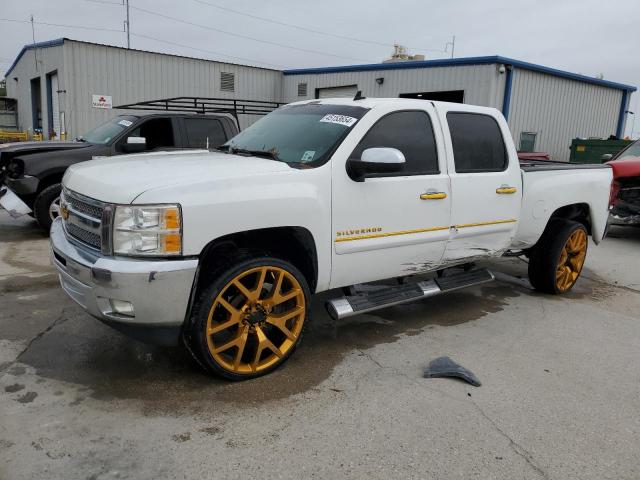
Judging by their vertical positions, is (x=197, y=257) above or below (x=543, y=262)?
above

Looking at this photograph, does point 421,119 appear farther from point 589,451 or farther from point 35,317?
point 35,317

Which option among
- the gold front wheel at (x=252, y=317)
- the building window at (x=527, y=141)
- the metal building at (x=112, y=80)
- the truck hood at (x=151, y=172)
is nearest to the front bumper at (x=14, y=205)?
the truck hood at (x=151, y=172)

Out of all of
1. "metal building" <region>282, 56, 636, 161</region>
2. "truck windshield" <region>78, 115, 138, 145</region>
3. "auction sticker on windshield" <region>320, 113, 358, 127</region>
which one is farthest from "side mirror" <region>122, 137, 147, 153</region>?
"metal building" <region>282, 56, 636, 161</region>

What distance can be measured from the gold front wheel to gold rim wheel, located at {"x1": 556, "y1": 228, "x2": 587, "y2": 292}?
340 cm

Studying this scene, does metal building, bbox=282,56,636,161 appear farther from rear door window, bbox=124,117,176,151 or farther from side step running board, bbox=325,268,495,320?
side step running board, bbox=325,268,495,320

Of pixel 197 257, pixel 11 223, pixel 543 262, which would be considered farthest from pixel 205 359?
pixel 11 223

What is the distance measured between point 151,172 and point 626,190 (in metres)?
8.73

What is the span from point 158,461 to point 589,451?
2.25 metres

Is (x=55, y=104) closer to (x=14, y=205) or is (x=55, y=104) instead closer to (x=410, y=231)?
(x=14, y=205)

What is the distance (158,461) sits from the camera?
2.62 m

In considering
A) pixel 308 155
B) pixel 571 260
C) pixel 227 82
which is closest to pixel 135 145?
pixel 308 155

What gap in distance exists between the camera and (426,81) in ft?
57.5

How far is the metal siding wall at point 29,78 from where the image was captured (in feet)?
61.0

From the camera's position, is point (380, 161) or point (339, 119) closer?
point (380, 161)
